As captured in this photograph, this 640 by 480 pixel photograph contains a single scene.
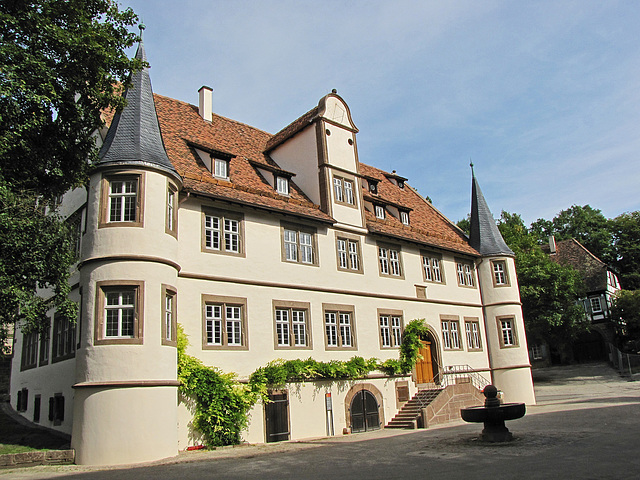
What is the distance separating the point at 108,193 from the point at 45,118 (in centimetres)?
270

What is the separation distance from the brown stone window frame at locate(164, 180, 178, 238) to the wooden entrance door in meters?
12.9

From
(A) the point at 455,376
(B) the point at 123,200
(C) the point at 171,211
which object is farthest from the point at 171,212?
(A) the point at 455,376

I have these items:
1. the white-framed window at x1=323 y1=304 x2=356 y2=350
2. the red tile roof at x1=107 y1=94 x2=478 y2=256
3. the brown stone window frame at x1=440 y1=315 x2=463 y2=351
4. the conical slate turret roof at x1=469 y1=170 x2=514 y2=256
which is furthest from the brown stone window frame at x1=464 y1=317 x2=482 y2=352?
the white-framed window at x1=323 y1=304 x2=356 y2=350

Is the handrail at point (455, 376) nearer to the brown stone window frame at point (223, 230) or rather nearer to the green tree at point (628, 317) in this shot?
the brown stone window frame at point (223, 230)

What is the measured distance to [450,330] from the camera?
27344mm

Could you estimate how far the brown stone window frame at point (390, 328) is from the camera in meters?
23.4

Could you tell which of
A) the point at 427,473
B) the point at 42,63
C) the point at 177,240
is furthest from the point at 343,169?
the point at 427,473

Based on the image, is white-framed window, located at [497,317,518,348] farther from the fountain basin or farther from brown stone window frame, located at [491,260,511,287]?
the fountain basin

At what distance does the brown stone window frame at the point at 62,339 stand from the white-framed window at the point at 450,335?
16.6 meters

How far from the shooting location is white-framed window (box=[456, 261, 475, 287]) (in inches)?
1150

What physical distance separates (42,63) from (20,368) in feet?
48.1

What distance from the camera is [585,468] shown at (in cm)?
997

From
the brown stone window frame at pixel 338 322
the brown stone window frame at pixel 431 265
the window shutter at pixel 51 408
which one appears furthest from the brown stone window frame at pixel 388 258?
the window shutter at pixel 51 408

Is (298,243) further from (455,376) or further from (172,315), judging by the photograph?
(455,376)
